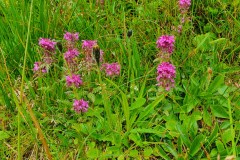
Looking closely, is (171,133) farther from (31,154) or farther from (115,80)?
(31,154)

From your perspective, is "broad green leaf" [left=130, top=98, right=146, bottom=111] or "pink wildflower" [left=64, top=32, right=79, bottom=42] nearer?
"broad green leaf" [left=130, top=98, right=146, bottom=111]

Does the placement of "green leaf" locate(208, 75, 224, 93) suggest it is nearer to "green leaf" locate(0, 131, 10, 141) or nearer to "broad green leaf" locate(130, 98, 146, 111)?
"broad green leaf" locate(130, 98, 146, 111)

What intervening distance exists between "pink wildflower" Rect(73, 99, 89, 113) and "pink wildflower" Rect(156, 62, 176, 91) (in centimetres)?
40

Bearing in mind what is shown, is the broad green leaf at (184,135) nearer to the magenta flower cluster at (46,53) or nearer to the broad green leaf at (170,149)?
the broad green leaf at (170,149)

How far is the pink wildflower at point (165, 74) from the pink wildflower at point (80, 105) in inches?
15.8

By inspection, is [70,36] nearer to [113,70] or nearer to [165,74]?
[113,70]

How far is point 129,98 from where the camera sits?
1.95 meters

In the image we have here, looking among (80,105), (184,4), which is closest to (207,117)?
(80,105)

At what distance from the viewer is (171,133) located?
1.71 meters

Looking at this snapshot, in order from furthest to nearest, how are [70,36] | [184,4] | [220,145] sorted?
1. [184,4]
2. [70,36]
3. [220,145]

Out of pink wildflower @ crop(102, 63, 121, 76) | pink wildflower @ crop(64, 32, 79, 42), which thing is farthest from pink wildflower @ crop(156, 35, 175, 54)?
pink wildflower @ crop(64, 32, 79, 42)

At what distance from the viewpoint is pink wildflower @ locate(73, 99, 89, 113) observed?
1.76 m

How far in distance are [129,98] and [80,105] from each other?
0.31 meters

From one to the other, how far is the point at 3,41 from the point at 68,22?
1.45 feet
